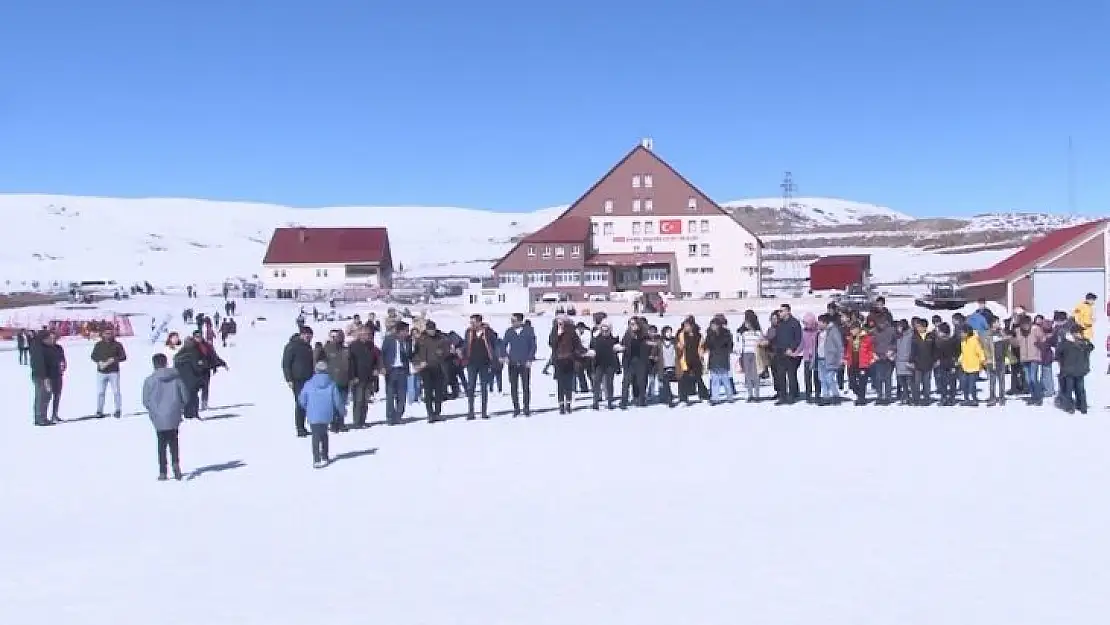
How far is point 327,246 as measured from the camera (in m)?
84.0

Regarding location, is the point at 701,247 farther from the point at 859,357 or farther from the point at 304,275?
the point at 859,357

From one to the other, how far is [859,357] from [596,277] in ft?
172

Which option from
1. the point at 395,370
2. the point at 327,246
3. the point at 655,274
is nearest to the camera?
the point at 395,370

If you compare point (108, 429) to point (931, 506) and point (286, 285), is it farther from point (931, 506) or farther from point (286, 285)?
point (286, 285)

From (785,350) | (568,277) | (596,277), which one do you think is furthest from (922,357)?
(568,277)

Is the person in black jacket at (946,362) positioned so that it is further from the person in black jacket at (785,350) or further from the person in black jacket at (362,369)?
the person in black jacket at (362,369)

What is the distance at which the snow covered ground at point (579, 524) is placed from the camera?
257 inches

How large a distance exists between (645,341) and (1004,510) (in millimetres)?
7850

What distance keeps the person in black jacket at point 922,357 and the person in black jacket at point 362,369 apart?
7.83 m

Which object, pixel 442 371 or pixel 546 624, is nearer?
pixel 546 624

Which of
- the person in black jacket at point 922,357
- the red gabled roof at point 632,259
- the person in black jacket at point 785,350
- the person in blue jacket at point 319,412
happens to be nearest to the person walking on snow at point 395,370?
the person in blue jacket at point 319,412

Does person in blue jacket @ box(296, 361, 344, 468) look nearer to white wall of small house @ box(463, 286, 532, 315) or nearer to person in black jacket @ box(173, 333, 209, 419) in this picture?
person in black jacket @ box(173, 333, 209, 419)

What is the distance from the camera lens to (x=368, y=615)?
20.9ft

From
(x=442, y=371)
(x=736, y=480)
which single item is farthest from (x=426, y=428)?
(x=736, y=480)
